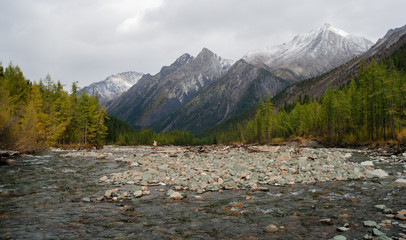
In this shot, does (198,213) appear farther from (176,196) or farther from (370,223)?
(370,223)

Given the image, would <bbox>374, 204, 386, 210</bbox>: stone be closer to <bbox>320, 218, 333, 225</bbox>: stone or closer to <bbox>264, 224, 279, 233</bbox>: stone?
<bbox>320, 218, 333, 225</bbox>: stone

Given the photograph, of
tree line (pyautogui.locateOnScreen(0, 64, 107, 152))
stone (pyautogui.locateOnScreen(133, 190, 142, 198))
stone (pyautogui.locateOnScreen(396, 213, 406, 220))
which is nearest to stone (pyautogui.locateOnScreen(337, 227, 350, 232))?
stone (pyautogui.locateOnScreen(396, 213, 406, 220))

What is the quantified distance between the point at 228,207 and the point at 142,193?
174 inches

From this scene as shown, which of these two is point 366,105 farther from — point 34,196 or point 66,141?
point 66,141

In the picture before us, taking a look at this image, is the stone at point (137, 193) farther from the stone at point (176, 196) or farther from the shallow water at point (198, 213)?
the stone at point (176, 196)

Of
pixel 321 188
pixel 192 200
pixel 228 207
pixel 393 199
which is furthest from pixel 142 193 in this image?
pixel 393 199

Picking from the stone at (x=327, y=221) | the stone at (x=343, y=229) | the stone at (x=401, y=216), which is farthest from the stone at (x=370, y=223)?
the stone at (x=401, y=216)

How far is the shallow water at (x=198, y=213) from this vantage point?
6.58 meters

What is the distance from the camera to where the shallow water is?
6.58 meters

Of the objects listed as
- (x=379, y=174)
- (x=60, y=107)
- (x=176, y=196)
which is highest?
(x=60, y=107)

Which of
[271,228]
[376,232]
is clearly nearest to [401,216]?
[376,232]

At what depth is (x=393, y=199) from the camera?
31.6 feet

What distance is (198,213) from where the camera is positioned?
8.52 meters

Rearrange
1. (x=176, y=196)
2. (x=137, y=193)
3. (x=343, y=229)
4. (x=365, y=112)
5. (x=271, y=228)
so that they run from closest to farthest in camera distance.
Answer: (x=343, y=229) → (x=271, y=228) → (x=176, y=196) → (x=137, y=193) → (x=365, y=112)
